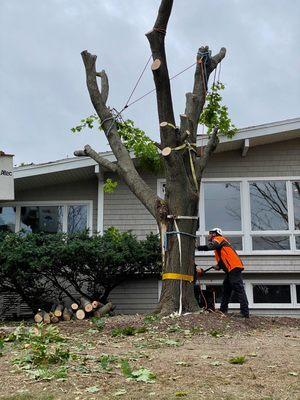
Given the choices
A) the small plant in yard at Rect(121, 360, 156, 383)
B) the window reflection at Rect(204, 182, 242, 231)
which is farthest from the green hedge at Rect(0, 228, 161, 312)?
the small plant in yard at Rect(121, 360, 156, 383)

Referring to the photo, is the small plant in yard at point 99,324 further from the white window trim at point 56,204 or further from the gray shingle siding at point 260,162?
the gray shingle siding at point 260,162

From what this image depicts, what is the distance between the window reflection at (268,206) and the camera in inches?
551

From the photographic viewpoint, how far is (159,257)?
12547 mm

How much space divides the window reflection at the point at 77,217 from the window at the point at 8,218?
1428 mm

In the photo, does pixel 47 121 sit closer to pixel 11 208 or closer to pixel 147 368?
pixel 11 208

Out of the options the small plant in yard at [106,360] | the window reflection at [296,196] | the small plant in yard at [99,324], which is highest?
the window reflection at [296,196]

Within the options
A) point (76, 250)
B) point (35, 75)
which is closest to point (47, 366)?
point (76, 250)

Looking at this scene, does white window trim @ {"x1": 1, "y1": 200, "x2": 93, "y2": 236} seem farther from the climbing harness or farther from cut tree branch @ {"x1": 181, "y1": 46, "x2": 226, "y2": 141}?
the climbing harness

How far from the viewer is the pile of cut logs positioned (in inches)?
406

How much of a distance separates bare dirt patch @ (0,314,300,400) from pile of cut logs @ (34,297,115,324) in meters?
1.55

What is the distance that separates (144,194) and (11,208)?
18.7 feet

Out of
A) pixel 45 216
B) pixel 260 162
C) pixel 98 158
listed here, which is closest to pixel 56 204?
pixel 45 216

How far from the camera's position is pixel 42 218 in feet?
48.0

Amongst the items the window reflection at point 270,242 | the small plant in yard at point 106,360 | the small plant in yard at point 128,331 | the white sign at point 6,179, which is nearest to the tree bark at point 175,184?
the small plant in yard at point 128,331
